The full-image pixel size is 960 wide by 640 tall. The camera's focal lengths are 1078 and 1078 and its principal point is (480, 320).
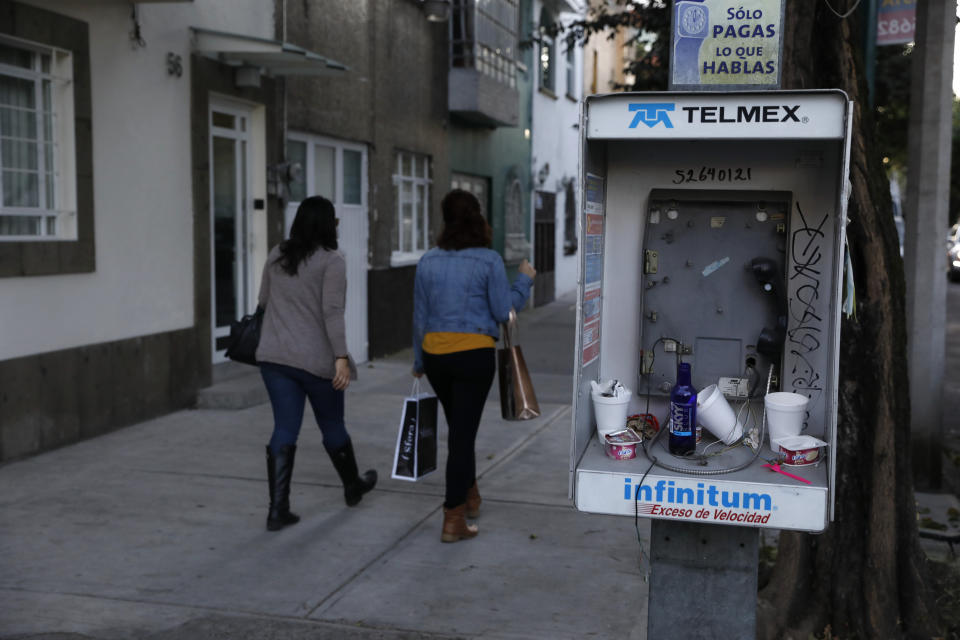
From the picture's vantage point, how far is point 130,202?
8062 mm

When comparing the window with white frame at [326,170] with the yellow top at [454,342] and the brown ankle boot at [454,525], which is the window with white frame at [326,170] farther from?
the brown ankle boot at [454,525]

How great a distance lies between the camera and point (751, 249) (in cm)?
372

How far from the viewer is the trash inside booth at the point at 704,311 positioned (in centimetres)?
315

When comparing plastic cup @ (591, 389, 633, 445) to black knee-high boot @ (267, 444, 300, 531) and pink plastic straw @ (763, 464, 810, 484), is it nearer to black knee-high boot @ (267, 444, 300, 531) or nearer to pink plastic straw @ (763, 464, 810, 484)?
pink plastic straw @ (763, 464, 810, 484)

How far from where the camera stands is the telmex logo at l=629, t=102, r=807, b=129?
305 cm

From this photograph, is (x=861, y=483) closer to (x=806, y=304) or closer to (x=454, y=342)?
(x=806, y=304)

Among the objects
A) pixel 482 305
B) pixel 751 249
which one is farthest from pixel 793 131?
pixel 482 305

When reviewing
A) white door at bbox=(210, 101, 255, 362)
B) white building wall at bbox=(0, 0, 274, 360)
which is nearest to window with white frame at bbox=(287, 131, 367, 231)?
white door at bbox=(210, 101, 255, 362)

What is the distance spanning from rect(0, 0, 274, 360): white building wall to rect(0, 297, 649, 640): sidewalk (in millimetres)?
896

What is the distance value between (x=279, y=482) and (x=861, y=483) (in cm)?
284

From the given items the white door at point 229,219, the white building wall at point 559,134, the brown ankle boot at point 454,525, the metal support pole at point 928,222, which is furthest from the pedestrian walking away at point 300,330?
the white building wall at point 559,134

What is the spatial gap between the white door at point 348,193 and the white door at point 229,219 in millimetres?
908

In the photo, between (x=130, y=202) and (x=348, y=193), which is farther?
(x=348, y=193)

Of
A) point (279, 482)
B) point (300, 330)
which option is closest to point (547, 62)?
point (300, 330)
